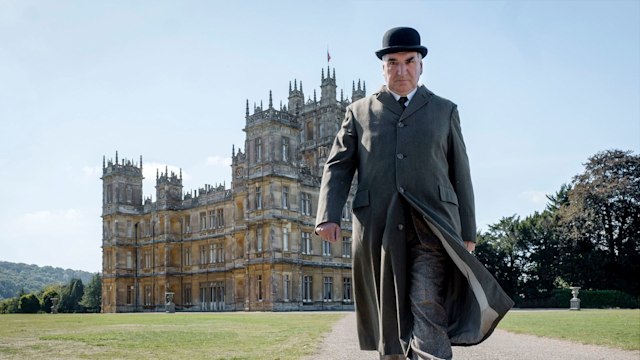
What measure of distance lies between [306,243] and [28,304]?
34.7 m

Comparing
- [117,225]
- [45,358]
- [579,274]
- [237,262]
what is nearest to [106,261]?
[117,225]

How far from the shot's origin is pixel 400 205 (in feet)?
13.6

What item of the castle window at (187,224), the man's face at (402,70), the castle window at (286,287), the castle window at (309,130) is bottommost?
the castle window at (286,287)

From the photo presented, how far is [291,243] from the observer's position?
41.5 meters

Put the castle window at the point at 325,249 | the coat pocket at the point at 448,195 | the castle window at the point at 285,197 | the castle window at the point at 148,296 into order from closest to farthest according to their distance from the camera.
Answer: the coat pocket at the point at 448,195 → the castle window at the point at 285,197 → the castle window at the point at 325,249 → the castle window at the point at 148,296

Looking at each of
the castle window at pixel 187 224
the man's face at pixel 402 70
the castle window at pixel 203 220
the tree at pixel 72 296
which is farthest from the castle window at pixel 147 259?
the man's face at pixel 402 70

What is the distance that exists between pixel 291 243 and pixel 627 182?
20838mm

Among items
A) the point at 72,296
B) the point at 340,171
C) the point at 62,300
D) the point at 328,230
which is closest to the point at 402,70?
the point at 340,171

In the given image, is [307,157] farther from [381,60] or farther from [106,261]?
[381,60]

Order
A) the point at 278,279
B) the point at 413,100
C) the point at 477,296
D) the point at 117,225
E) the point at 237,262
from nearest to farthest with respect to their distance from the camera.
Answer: the point at 477,296 → the point at 413,100 → the point at 278,279 → the point at 237,262 → the point at 117,225

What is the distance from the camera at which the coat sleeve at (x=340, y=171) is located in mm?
4406

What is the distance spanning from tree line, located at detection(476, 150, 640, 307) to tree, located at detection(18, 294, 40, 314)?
142ft

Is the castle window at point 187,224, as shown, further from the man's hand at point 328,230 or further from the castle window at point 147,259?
the man's hand at point 328,230

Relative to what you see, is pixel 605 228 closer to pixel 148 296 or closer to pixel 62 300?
pixel 148 296
